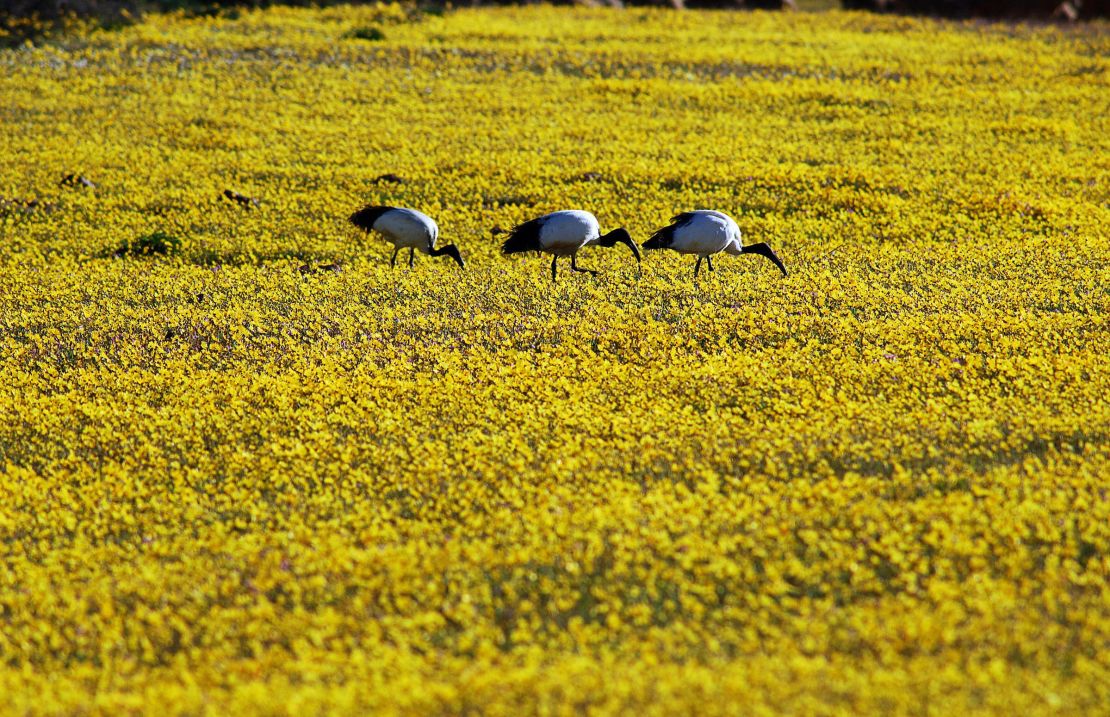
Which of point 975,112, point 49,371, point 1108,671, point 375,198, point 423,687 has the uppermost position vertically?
point 975,112

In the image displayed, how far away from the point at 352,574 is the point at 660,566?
7.98 feet

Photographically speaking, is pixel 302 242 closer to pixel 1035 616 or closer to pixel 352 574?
pixel 352 574

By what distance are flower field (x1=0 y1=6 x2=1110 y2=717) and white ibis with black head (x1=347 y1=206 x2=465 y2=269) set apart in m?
0.46

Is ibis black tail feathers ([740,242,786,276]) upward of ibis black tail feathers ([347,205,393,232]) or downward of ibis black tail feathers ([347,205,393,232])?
downward

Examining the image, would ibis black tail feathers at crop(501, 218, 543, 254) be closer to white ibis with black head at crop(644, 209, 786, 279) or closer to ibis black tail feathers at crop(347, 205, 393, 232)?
white ibis with black head at crop(644, 209, 786, 279)

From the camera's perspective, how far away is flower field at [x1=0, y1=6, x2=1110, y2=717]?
299 inches

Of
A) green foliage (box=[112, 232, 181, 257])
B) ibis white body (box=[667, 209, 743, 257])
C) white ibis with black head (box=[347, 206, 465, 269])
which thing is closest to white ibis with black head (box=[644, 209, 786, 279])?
ibis white body (box=[667, 209, 743, 257])

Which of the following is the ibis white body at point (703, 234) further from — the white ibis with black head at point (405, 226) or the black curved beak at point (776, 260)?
the white ibis with black head at point (405, 226)

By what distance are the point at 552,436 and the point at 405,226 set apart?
24.8 ft

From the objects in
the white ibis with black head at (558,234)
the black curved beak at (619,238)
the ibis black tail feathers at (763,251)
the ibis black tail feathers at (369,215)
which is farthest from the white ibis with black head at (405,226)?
the ibis black tail feathers at (763,251)

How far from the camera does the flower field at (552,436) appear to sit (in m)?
7.59

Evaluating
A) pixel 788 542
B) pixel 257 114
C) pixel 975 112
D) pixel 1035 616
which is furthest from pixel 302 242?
pixel 975 112

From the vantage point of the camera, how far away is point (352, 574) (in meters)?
8.89

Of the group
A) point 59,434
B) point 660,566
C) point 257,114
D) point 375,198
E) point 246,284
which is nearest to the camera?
point 660,566
